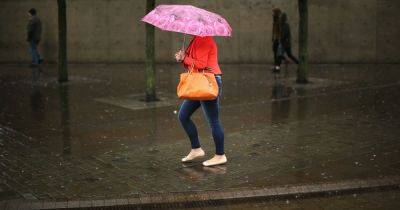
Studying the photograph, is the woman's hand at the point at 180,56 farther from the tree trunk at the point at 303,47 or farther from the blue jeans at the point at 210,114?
the tree trunk at the point at 303,47

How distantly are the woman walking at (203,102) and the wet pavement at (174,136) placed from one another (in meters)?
0.15

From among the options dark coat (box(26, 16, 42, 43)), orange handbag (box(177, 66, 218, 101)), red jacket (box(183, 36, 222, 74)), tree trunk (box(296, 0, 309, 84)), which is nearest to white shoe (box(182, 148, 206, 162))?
orange handbag (box(177, 66, 218, 101))

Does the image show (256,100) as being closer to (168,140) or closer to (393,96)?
(393,96)

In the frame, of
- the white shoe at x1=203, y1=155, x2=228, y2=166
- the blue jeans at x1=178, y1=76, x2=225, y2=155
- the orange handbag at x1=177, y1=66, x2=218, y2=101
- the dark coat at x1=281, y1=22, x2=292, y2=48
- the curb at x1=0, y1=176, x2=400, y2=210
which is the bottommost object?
the curb at x1=0, y1=176, x2=400, y2=210

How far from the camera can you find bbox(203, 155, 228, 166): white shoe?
7809mm

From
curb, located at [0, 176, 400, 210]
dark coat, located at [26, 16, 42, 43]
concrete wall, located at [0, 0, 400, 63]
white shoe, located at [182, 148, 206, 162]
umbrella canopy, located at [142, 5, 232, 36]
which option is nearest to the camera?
curb, located at [0, 176, 400, 210]

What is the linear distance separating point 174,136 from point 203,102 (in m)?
1.98

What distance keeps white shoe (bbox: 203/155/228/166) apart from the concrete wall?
11517 millimetres

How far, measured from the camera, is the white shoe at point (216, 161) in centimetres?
781

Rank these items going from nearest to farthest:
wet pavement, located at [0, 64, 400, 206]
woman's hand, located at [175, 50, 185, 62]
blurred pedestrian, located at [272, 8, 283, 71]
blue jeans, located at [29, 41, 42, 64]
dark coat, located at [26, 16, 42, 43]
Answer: wet pavement, located at [0, 64, 400, 206] < woman's hand, located at [175, 50, 185, 62] < blurred pedestrian, located at [272, 8, 283, 71] < dark coat, located at [26, 16, 42, 43] < blue jeans, located at [29, 41, 42, 64]

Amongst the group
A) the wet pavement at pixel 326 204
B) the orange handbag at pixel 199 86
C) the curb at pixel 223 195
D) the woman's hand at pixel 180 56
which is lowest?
the wet pavement at pixel 326 204

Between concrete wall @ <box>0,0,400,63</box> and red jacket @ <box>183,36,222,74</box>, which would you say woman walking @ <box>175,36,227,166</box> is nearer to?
red jacket @ <box>183,36,222,74</box>

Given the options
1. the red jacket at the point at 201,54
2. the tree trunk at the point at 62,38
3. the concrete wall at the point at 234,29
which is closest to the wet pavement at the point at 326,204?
the red jacket at the point at 201,54

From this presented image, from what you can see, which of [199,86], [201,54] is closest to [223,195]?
[199,86]
